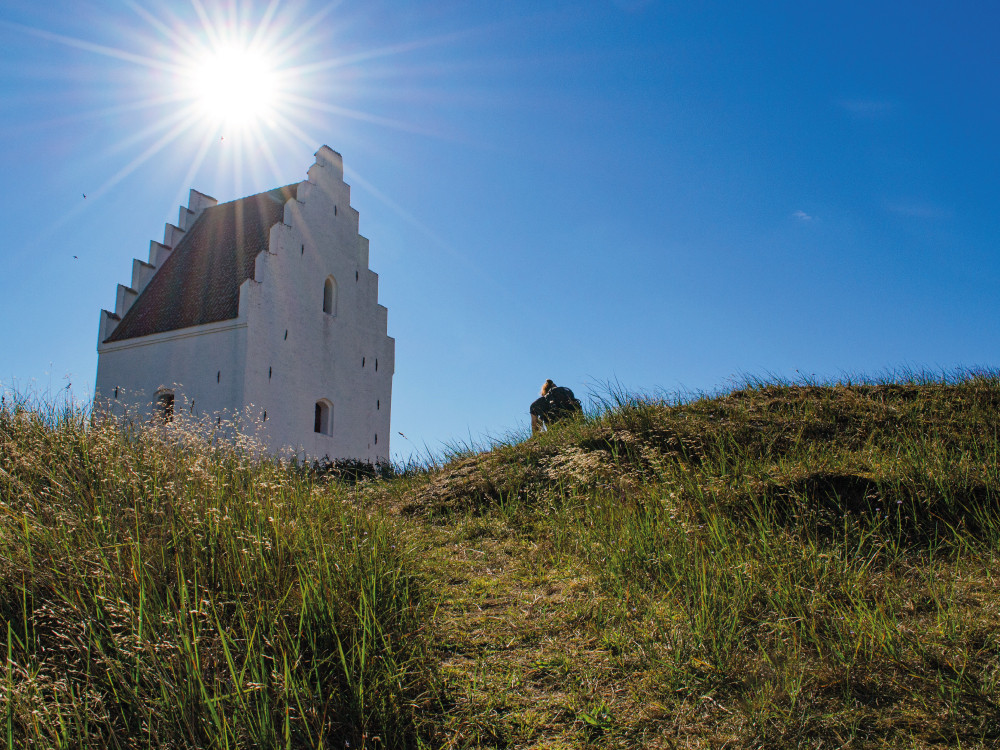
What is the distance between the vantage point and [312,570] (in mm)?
3545

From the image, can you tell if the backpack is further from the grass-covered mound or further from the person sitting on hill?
the grass-covered mound

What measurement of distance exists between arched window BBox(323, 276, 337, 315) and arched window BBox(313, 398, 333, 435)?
344cm

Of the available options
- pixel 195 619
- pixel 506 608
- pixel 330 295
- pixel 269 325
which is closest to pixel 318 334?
pixel 330 295

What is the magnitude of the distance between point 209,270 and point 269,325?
3999 millimetres

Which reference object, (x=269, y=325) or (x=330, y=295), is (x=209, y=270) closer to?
(x=269, y=325)

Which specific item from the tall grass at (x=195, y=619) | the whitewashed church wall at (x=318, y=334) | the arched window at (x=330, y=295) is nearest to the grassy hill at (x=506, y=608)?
the tall grass at (x=195, y=619)

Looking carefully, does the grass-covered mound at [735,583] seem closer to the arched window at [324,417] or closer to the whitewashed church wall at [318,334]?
the whitewashed church wall at [318,334]

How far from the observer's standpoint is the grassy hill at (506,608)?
2.77m

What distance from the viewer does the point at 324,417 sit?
76.6 ft

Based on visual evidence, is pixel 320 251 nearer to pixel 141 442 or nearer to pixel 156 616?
pixel 141 442

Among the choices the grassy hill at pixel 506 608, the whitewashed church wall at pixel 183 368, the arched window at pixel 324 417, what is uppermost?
the whitewashed church wall at pixel 183 368

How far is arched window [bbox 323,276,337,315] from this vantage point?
24.5 metres

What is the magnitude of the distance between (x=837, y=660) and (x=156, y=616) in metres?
3.20

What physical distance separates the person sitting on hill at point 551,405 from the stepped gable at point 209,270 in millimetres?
13844
